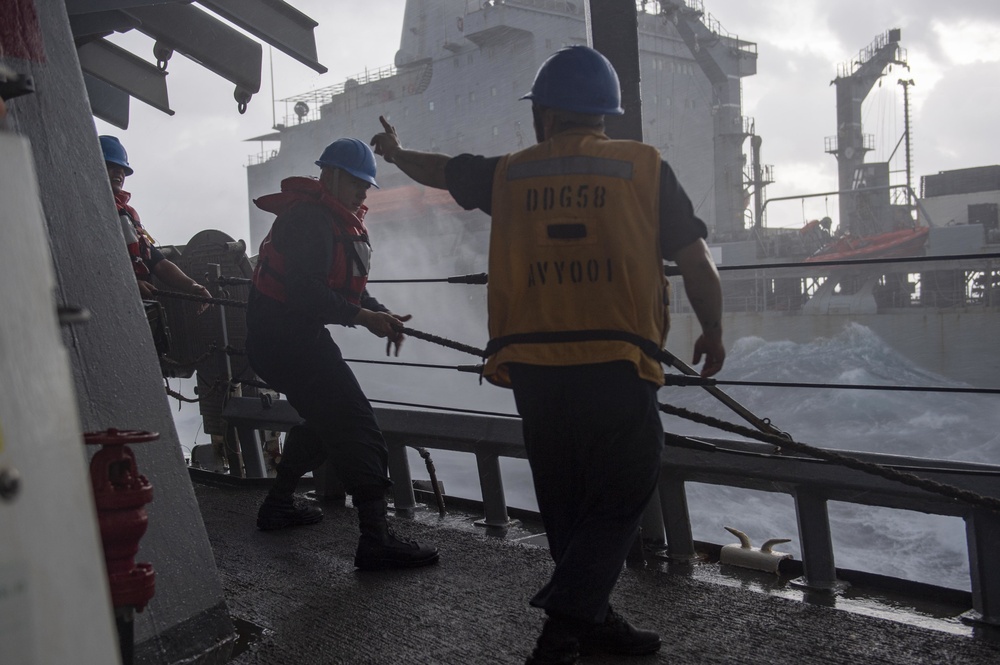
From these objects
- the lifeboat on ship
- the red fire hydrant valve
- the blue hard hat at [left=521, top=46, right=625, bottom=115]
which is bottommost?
the red fire hydrant valve

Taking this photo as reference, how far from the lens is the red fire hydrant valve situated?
4.93ft

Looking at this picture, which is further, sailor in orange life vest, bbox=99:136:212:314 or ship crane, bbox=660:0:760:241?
ship crane, bbox=660:0:760:241

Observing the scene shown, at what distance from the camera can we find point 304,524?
12.7ft

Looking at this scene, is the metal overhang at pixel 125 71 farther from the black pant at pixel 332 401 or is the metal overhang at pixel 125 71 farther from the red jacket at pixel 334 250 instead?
the black pant at pixel 332 401

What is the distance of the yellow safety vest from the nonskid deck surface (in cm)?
84

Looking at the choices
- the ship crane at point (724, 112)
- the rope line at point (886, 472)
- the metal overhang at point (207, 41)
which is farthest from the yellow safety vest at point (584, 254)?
the ship crane at point (724, 112)

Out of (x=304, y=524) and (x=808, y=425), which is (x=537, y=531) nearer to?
(x=304, y=524)

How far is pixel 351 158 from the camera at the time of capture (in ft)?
11.2

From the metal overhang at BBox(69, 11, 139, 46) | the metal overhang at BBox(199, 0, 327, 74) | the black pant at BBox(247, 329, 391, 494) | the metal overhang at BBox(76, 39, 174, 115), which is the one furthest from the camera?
the metal overhang at BBox(76, 39, 174, 115)

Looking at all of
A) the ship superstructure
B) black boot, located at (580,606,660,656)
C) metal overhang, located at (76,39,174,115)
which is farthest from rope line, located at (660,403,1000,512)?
the ship superstructure

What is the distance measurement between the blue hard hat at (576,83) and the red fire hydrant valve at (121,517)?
125cm

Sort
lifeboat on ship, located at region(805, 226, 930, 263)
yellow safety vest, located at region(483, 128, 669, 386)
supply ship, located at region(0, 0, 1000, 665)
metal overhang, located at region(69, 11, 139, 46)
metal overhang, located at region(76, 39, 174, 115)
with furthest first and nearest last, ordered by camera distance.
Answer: lifeboat on ship, located at region(805, 226, 930, 263), metal overhang, located at region(76, 39, 174, 115), metal overhang, located at region(69, 11, 139, 46), yellow safety vest, located at region(483, 128, 669, 386), supply ship, located at region(0, 0, 1000, 665)

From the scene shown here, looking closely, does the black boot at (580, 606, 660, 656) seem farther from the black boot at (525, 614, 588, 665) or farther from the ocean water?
the ocean water

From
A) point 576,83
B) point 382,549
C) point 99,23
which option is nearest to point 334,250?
point 382,549
